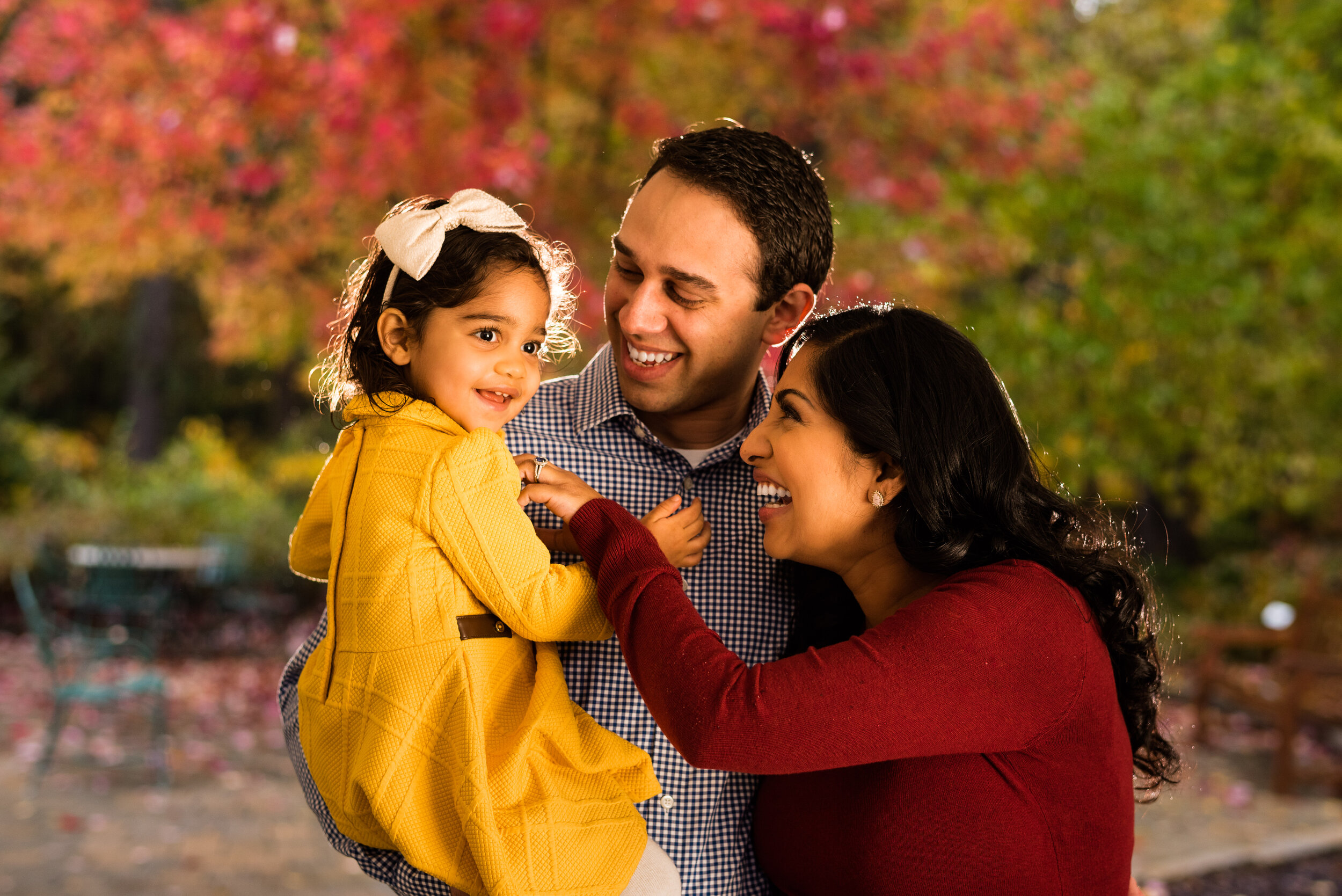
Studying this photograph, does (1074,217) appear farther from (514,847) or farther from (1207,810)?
(514,847)

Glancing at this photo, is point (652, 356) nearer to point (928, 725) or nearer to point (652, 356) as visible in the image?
point (652, 356)

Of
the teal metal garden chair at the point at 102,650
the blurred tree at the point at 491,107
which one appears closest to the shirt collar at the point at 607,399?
the blurred tree at the point at 491,107

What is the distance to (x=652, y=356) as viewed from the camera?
2061 mm

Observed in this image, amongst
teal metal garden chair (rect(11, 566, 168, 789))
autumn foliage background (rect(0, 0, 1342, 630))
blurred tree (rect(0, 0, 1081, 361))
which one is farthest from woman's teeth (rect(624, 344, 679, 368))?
teal metal garden chair (rect(11, 566, 168, 789))

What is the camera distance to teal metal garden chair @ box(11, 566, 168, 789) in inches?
227

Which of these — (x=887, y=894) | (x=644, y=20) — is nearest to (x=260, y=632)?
(x=644, y=20)

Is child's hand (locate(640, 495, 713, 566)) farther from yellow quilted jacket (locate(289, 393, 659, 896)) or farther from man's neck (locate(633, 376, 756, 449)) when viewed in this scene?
man's neck (locate(633, 376, 756, 449))

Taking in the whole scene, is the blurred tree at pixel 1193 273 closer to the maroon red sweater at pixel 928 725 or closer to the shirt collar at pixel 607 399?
the shirt collar at pixel 607 399

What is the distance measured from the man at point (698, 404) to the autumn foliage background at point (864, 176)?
3304 mm

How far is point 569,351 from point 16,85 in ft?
46.7

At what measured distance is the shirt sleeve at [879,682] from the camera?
4.48 feet

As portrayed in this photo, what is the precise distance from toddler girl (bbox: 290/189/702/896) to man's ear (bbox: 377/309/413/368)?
0.02m

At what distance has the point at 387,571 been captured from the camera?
5.38ft

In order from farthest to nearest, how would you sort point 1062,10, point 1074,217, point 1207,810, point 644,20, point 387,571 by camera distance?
point 1062,10
point 1074,217
point 1207,810
point 644,20
point 387,571
